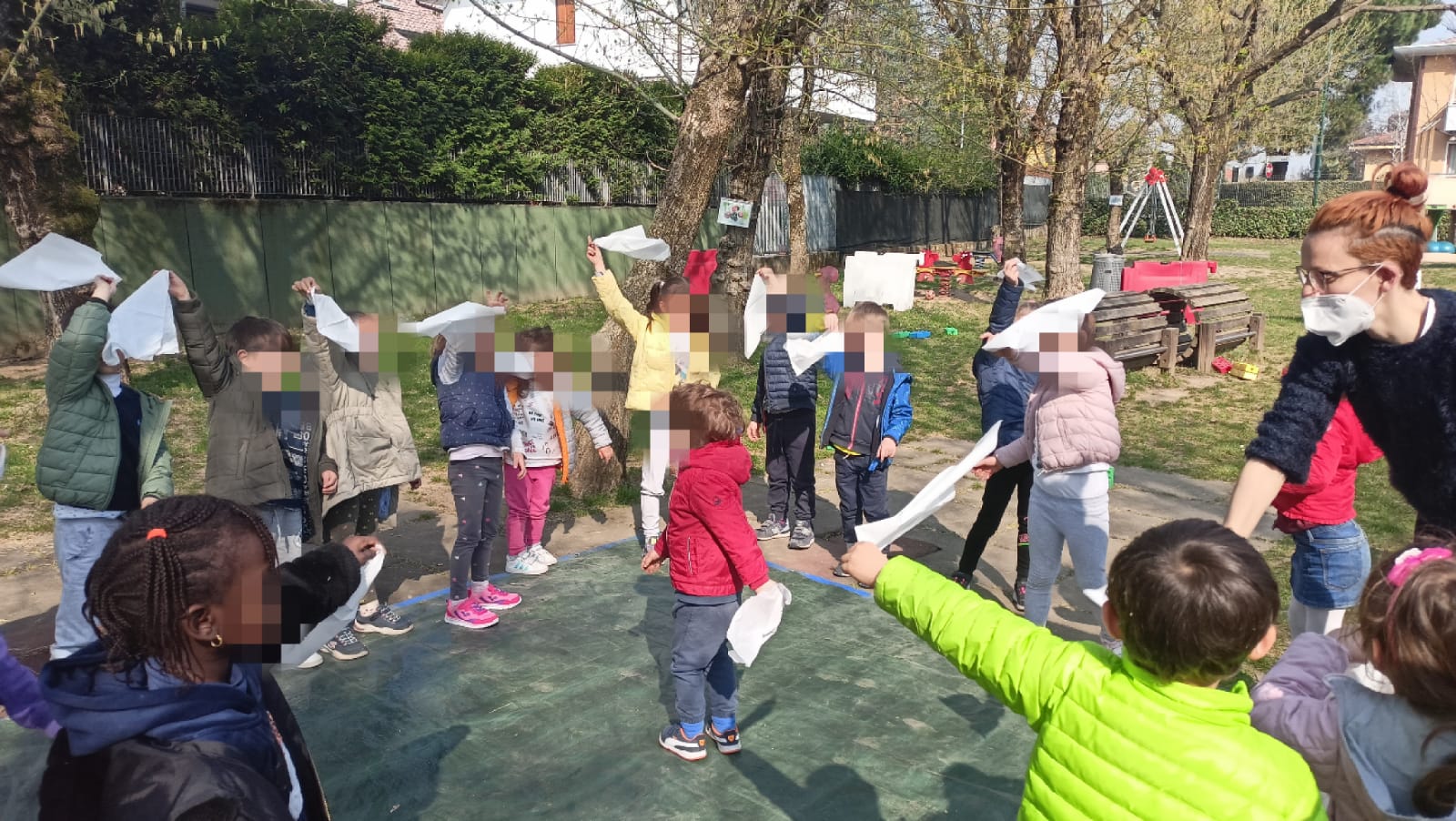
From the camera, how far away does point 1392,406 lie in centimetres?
268

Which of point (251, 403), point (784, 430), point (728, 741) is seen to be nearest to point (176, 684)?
point (728, 741)

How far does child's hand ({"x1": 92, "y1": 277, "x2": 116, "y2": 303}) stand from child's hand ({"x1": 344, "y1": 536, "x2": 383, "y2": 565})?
80.3 inches

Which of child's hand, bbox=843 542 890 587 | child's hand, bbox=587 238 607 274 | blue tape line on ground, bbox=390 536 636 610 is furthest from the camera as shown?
child's hand, bbox=587 238 607 274

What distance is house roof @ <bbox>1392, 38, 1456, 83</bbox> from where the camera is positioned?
3697 centimetres

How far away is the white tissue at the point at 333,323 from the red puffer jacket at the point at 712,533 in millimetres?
1666

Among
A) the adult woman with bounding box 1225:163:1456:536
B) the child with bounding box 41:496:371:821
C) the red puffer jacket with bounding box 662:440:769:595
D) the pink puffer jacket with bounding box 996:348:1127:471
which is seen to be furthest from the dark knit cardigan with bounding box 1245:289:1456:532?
the child with bounding box 41:496:371:821

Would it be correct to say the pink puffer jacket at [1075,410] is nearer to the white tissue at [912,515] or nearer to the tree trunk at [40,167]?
the white tissue at [912,515]

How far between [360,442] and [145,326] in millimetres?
1176

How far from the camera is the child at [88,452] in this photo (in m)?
3.88

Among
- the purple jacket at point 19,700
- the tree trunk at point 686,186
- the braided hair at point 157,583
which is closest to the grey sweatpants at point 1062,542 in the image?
the braided hair at point 157,583

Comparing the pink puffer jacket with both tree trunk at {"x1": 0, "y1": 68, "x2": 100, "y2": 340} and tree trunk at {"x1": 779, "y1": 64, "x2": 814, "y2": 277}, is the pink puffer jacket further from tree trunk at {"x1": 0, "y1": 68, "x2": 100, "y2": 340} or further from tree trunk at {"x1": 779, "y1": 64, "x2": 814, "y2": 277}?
tree trunk at {"x1": 779, "y1": 64, "x2": 814, "y2": 277}

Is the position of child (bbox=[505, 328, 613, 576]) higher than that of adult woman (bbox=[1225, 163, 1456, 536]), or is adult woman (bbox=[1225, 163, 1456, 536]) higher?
adult woman (bbox=[1225, 163, 1456, 536])

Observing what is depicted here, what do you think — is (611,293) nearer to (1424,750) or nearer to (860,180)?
(1424,750)

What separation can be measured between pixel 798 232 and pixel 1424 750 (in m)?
14.2
